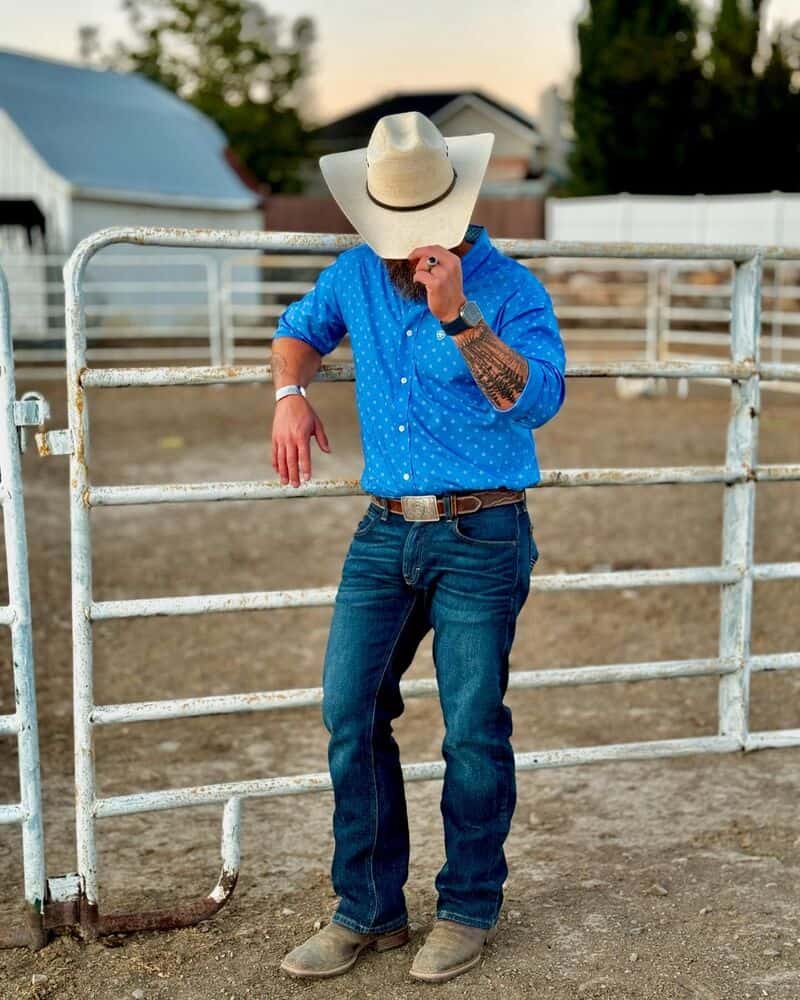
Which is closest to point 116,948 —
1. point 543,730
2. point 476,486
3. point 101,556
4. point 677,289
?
point 476,486

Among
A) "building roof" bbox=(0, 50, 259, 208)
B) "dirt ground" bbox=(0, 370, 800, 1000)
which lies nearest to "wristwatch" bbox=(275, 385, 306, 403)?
"dirt ground" bbox=(0, 370, 800, 1000)

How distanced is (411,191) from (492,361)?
392 millimetres

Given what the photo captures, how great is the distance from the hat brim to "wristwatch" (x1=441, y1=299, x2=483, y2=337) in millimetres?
157

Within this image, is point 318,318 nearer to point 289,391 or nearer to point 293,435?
point 289,391

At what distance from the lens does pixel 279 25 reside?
142ft

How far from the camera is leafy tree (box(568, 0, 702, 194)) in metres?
31.6

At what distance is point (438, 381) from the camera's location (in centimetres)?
Answer: 293

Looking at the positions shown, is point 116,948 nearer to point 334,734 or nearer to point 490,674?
point 334,734

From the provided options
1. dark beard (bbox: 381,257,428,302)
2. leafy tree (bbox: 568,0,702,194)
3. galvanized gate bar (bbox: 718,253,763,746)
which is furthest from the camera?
leafy tree (bbox: 568,0,702,194)

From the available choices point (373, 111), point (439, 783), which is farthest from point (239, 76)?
point (439, 783)

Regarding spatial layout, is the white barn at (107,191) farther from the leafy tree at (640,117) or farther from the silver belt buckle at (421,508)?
the silver belt buckle at (421,508)

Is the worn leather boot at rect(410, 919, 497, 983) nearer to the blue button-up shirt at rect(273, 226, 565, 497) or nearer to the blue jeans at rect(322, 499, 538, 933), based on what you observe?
the blue jeans at rect(322, 499, 538, 933)

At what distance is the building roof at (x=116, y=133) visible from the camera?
2428cm

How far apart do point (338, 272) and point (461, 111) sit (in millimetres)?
45177
